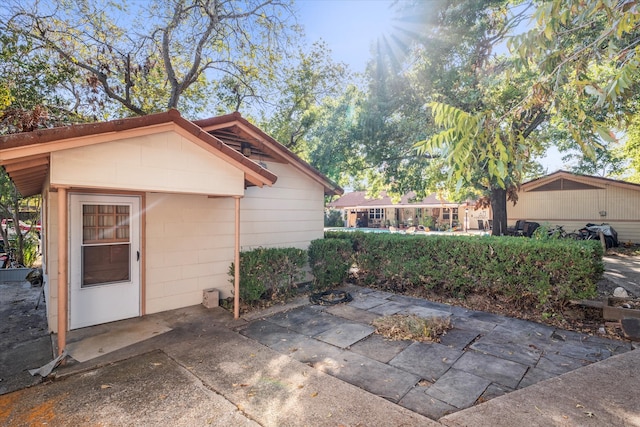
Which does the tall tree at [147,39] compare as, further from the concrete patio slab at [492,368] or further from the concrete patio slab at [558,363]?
the concrete patio slab at [558,363]

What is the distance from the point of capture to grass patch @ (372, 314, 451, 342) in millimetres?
4695

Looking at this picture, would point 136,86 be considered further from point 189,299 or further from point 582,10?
point 582,10

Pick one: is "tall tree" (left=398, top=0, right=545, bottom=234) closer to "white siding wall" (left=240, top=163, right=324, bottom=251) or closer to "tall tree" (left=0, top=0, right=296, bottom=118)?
"white siding wall" (left=240, top=163, right=324, bottom=251)

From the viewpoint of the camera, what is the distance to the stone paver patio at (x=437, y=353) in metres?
3.31

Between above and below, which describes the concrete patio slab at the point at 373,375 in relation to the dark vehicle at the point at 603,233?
below

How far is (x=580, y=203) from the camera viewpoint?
56.9ft

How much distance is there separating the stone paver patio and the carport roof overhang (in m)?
2.81

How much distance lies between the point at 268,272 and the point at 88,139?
3829mm

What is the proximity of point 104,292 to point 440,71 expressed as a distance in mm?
10672

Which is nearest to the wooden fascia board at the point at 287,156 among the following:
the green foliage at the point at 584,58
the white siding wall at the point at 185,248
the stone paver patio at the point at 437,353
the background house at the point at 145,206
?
the background house at the point at 145,206

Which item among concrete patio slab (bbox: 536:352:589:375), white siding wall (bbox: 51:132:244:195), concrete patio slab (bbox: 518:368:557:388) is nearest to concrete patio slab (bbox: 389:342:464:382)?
concrete patio slab (bbox: 518:368:557:388)

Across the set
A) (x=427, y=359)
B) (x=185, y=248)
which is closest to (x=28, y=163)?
(x=185, y=248)

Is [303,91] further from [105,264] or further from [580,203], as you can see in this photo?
[580,203]

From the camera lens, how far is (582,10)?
132 inches
